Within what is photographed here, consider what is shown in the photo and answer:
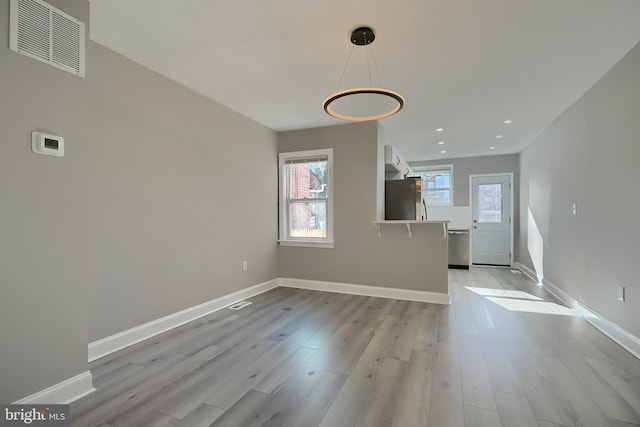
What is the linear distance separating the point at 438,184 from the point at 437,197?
0.34 m

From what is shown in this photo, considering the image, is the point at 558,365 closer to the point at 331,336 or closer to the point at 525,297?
the point at 331,336

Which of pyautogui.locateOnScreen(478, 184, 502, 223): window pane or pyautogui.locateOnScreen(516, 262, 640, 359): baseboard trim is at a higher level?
pyautogui.locateOnScreen(478, 184, 502, 223): window pane

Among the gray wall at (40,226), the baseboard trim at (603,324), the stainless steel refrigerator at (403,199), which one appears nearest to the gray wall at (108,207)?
the gray wall at (40,226)

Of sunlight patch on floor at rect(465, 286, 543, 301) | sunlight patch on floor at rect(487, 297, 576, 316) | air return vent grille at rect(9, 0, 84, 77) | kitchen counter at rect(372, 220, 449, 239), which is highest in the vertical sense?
air return vent grille at rect(9, 0, 84, 77)

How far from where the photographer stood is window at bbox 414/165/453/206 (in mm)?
7305

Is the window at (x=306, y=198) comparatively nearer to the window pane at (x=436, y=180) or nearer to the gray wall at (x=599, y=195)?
the gray wall at (x=599, y=195)

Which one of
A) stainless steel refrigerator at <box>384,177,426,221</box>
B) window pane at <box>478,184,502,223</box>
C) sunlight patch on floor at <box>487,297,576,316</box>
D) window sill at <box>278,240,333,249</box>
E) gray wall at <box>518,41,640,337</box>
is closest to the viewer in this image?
gray wall at <box>518,41,640,337</box>

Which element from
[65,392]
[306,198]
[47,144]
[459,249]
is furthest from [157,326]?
[459,249]

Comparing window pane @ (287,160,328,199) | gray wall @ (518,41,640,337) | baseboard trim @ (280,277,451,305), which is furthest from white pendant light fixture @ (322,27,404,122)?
baseboard trim @ (280,277,451,305)

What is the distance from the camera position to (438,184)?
7480 mm

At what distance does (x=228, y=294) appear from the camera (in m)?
3.77

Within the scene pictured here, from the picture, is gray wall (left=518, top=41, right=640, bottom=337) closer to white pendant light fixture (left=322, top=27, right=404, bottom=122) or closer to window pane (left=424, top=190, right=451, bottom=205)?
white pendant light fixture (left=322, top=27, right=404, bottom=122)

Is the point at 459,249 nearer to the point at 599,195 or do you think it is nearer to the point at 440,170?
the point at 440,170

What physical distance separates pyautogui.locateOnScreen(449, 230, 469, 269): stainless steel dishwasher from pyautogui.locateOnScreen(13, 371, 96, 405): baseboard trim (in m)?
6.54
